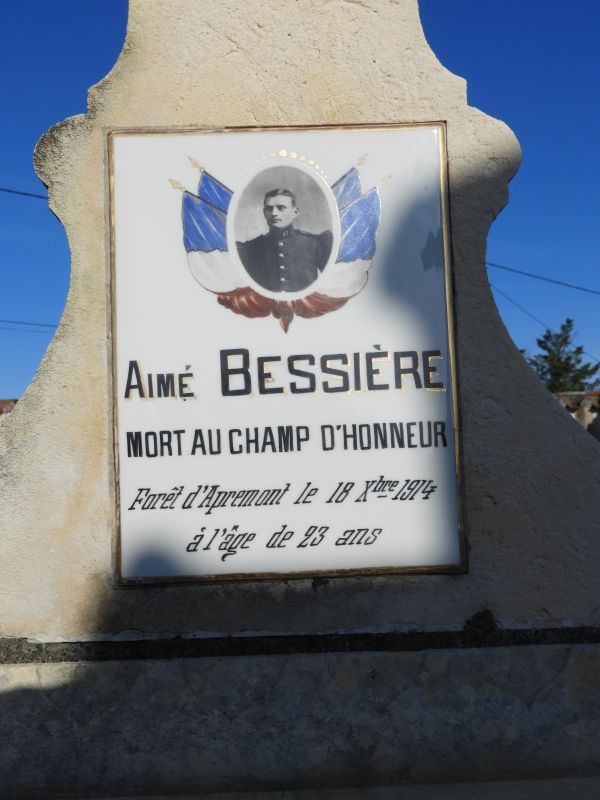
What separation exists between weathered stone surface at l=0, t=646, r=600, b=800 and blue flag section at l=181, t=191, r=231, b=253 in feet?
5.57

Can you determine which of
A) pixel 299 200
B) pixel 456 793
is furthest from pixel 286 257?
pixel 456 793

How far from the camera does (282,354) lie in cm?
302

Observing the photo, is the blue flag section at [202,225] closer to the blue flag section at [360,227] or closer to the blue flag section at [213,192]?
the blue flag section at [213,192]

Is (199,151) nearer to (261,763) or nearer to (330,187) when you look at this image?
(330,187)

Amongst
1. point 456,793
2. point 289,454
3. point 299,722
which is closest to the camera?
point 456,793

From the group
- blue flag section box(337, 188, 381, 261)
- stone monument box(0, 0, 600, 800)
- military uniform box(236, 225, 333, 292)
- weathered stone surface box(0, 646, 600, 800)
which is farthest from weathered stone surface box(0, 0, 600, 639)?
military uniform box(236, 225, 333, 292)

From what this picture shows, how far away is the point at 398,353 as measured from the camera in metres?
3.03

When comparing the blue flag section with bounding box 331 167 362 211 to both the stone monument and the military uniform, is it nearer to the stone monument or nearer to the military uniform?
the stone monument

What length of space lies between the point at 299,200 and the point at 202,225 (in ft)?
1.38

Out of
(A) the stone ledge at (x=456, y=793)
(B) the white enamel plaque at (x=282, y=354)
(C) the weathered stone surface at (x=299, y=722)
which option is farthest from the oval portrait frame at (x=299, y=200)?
(A) the stone ledge at (x=456, y=793)

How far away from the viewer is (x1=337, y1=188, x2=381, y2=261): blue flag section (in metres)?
3.06

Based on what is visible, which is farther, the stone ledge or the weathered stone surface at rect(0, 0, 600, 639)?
the weathered stone surface at rect(0, 0, 600, 639)

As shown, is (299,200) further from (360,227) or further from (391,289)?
(391,289)

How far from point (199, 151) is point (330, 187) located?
0.57 metres
